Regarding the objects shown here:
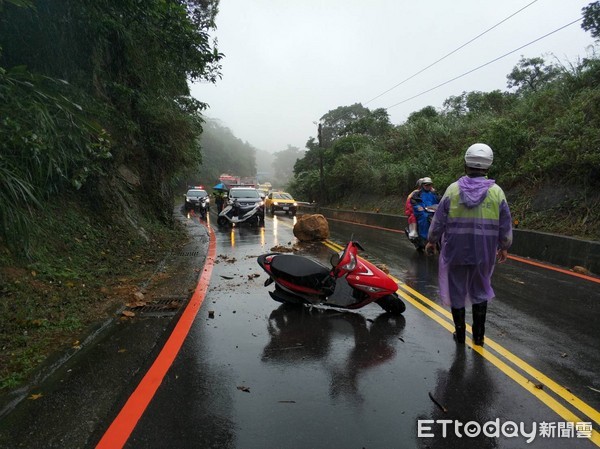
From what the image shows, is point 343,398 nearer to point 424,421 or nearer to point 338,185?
point 424,421

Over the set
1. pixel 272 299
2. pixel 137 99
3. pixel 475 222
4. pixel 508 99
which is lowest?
pixel 272 299

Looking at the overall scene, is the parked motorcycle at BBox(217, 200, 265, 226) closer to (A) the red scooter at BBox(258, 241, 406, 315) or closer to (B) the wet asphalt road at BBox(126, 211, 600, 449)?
(B) the wet asphalt road at BBox(126, 211, 600, 449)

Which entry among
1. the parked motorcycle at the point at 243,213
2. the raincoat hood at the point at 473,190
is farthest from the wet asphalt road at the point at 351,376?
the parked motorcycle at the point at 243,213

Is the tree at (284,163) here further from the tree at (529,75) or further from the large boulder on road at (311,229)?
Result: the large boulder on road at (311,229)

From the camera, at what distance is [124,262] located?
27.0ft

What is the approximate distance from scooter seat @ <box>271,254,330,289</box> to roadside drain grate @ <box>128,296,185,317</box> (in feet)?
4.64

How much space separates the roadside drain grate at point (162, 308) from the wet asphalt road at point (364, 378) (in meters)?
0.42

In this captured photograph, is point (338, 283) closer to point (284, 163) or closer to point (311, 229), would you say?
point (311, 229)

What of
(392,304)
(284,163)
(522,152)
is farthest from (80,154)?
(284,163)

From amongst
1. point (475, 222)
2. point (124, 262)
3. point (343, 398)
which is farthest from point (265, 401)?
point (124, 262)

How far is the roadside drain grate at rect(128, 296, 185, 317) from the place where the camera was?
5.60 m

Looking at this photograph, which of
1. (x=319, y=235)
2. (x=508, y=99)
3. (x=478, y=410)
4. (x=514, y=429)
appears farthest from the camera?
(x=508, y=99)

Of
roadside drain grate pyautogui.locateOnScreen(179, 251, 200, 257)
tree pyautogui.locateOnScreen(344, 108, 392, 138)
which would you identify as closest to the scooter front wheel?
roadside drain grate pyautogui.locateOnScreen(179, 251, 200, 257)

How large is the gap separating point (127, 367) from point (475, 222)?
A: 11.5ft
